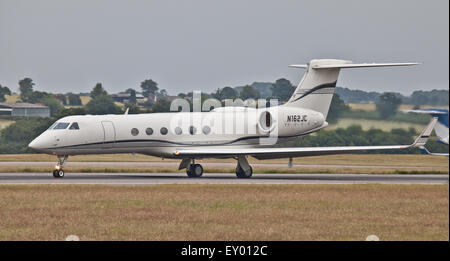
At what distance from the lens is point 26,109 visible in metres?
73.1

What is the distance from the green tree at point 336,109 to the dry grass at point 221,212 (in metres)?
12.8

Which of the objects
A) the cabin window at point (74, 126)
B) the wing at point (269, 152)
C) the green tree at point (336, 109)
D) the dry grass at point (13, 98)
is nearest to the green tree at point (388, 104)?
the wing at point (269, 152)

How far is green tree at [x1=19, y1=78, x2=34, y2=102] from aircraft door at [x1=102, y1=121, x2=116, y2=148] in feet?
157

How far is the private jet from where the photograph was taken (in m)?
35.6

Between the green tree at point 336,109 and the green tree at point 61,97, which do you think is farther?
the green tree at point 61,97

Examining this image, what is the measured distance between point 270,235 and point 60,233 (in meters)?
4.55

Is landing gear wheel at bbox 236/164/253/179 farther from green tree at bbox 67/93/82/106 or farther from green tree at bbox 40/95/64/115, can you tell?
green tree at bbox 67/93/82/106

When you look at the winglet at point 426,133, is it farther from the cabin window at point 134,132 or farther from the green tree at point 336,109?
the cabin window at point 134,132

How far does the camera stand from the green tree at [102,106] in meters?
61.7

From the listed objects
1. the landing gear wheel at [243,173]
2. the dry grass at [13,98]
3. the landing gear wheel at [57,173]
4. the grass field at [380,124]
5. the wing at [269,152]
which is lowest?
the landing gear wheel at [243,173]

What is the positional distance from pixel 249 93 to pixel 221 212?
3645 cm

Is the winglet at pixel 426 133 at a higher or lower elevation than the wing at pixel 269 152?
higher

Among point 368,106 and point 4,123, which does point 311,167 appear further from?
point 4,123

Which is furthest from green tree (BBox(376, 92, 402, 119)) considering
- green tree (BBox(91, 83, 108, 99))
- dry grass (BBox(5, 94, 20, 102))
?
dry grass (BBox(5, 94, 20, 102))
